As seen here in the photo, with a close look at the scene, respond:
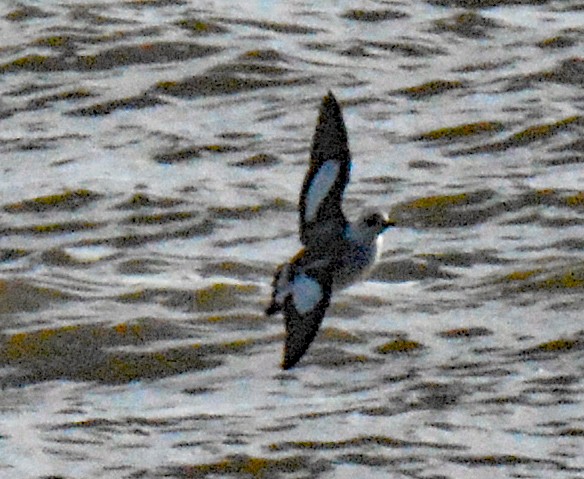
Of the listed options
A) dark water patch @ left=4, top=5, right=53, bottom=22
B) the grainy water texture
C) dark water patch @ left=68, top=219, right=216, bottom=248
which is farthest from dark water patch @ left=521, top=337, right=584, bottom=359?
dark water patch @ left=4, top=5, right=53, bottom=22

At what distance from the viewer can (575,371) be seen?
8.25m

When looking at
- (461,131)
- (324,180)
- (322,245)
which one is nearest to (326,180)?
(324,180)

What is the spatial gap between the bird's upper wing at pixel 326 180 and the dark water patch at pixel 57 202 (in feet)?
10.9

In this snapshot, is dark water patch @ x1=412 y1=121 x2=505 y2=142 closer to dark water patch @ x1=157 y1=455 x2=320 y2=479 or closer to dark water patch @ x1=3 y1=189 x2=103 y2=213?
dark water patch @ x1=3 y1=189 x2=103 y2=213

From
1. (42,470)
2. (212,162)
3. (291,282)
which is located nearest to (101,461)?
(42,470)

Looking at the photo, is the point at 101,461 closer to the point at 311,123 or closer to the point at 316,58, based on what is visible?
the point at 311,123

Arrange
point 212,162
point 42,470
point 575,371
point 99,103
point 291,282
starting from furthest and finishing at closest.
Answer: point 99,103, point 212,162, point 575,371, point 42,470, point 291,282

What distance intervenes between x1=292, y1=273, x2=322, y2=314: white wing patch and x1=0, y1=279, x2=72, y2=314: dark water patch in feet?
9.06

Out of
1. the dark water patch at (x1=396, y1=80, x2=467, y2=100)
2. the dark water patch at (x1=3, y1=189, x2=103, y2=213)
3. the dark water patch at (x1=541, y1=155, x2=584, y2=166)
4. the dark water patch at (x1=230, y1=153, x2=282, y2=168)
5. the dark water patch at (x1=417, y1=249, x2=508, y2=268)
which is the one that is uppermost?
the dark water patch at (x1=396, y1=80, x2=467, y2=100)

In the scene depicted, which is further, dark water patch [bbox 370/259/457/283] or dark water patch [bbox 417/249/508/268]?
dark water patch [bbox 417/249/508/268]

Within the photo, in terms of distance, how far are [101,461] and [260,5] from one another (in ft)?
17.1

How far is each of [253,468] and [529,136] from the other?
3546 millimetres

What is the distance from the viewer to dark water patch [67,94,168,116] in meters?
11.0

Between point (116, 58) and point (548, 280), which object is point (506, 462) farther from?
point (116, 58)
